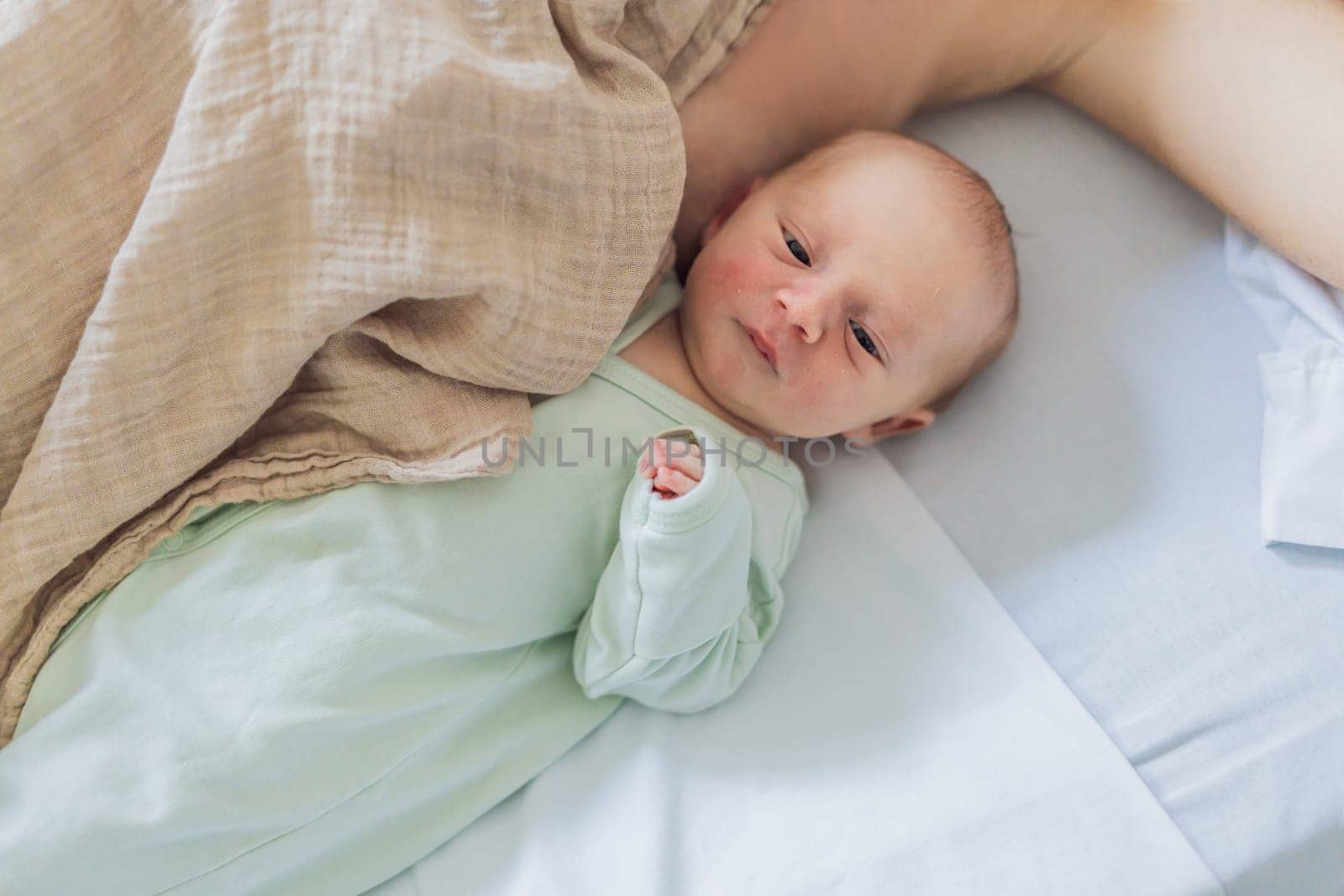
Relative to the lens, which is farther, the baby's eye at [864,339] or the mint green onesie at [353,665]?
the baby's eye at [864,339]

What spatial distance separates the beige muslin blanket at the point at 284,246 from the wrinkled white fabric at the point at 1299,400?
2.08 ft

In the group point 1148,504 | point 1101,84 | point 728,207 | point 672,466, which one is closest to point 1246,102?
point 1101,84

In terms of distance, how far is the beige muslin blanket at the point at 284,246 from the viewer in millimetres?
785

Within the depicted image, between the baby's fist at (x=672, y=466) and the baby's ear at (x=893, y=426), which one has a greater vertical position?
the baby's fist at (x=672, y=466)

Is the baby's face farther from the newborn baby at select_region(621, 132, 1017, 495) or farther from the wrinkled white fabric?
the wrinkled white fabric

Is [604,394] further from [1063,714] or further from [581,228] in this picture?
[1063,714]

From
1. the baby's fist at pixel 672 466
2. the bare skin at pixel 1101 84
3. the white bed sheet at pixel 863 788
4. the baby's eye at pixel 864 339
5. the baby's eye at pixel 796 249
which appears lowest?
the white bed sheet at pixel 863 788

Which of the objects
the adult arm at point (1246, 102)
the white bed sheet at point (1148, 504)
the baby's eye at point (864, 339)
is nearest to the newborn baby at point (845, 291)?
the baby's eye at point (864, 339)

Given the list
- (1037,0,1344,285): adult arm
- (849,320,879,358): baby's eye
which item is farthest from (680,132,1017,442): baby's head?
(1037,0,1344,285): adult arm

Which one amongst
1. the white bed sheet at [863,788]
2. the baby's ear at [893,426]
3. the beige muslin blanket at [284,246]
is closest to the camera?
the beige muslin blanket at [284,246]

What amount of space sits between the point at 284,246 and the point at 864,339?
541 millimetres

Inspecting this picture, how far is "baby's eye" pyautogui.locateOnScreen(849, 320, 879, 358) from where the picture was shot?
3.30 feet

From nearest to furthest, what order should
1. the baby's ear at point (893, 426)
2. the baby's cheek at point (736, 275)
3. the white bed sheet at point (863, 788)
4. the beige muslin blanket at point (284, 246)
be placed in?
the beige muslin blanket at point (284, 246)
the white bed sheet at point (863, 788)
the baby's cheek at point (736, 275)
the baby's ear at point (893, 426)

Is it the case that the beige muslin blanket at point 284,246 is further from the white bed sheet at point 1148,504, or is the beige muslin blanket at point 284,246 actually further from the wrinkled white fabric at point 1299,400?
the wrinkled white fabric at point 1299,400
